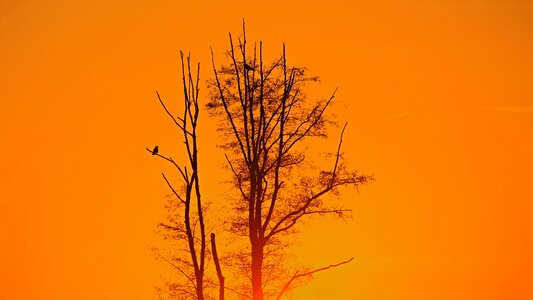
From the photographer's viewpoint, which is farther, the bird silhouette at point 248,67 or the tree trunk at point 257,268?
the tree trunk at point 257,268

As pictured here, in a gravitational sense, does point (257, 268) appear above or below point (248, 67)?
below

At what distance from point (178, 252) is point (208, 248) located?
111 centimetres

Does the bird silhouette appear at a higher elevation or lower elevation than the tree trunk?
higher

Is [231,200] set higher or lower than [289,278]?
higher

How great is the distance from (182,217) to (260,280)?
2.78 meters

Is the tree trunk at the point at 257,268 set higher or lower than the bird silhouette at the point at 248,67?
lower

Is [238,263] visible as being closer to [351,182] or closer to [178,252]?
[178,252]

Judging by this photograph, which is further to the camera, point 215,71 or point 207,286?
point 207,286

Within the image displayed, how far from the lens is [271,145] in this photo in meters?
23.5

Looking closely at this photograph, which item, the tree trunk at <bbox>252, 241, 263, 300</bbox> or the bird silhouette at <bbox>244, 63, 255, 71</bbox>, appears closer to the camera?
the bird silhouette at <bbox>244, 63, 255, 71</bbox>

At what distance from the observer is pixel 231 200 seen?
988 inches

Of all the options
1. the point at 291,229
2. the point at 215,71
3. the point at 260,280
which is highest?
the point at 215,71

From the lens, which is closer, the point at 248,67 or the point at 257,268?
the point at 248,67

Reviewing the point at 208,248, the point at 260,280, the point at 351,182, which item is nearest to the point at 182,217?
the point at 208,248
